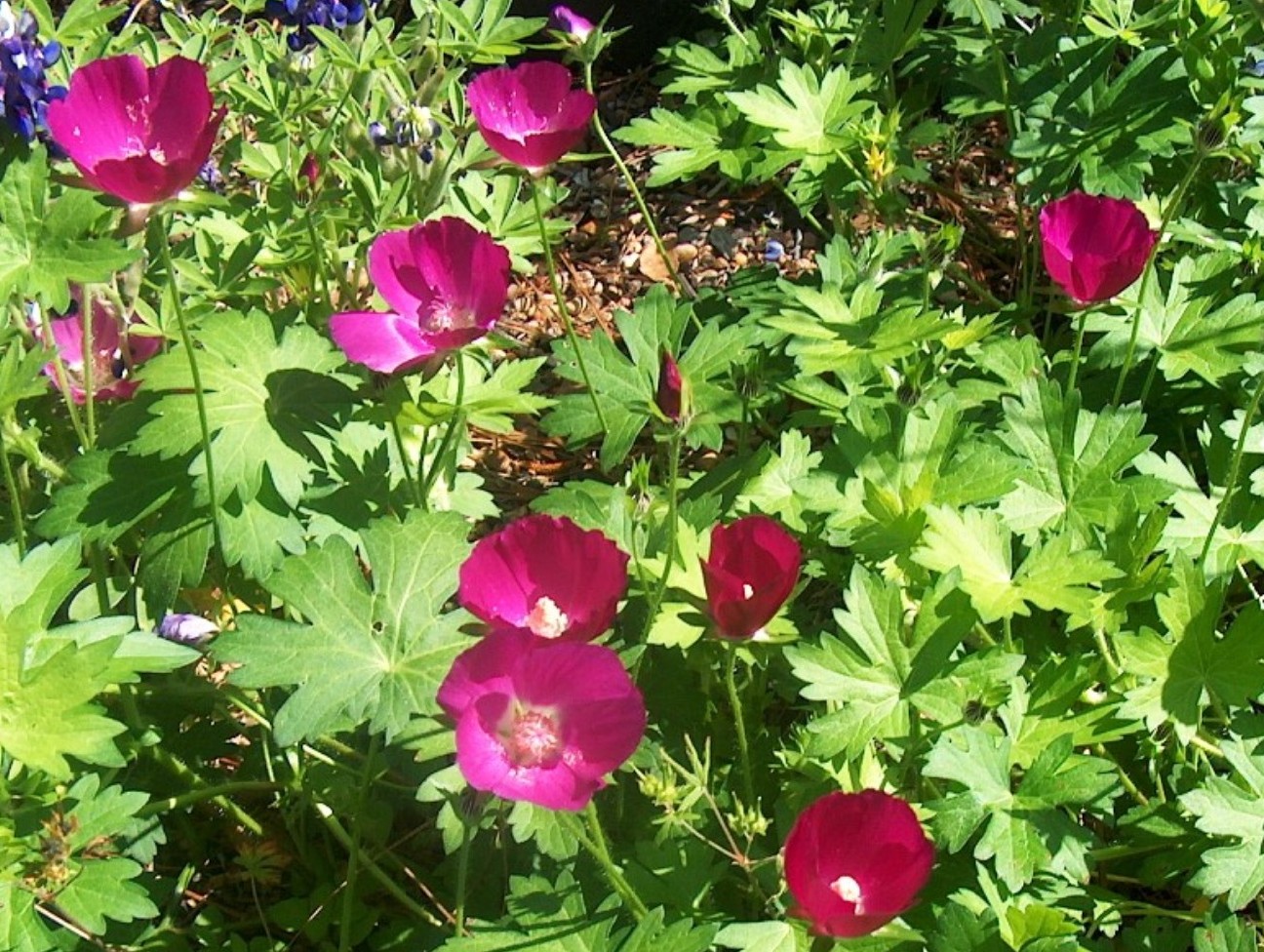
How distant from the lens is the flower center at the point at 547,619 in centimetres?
137

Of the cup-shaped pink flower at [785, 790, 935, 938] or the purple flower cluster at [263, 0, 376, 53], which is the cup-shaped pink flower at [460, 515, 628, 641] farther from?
the purple flower cluster at [263, 0, 376, 53]

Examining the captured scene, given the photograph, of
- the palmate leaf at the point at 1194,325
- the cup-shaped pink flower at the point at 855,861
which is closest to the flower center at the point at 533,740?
the cup-shaped pink flower at the point at 855,861

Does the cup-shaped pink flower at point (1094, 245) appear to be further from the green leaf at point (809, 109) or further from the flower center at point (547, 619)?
the flower center at point (547, 619)

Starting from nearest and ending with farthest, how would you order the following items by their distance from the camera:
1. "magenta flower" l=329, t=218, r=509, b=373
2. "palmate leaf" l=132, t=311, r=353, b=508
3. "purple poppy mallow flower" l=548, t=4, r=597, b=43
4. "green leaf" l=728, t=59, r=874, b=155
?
1. "magenta flower" l=329, t=218, r=509, b=373
2. "palmate leaf" l=132, t=311, r=353, b=508
3. "purple poppy mallow flower" l=548, t=4, r=597, b=43
4. "green leaf" l=728, t=59, r=874, b=155

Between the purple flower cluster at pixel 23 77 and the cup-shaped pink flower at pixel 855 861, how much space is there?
1355 millimetres

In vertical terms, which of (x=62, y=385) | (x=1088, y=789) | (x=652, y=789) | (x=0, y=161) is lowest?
(x=1088, y=789)

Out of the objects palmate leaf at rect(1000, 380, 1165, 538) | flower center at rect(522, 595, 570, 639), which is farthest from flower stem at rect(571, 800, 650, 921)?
palmate leaf at rect(1000, 380, 1165, 538)

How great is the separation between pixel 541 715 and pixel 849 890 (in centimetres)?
37

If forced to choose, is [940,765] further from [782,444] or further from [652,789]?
[782,444]

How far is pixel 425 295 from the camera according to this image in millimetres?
1758

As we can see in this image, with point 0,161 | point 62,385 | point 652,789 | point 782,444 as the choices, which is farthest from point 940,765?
point 0,161

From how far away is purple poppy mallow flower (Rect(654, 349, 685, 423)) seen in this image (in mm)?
1501

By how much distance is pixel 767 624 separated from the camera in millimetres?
→ 1599

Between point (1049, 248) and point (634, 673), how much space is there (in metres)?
0.81
